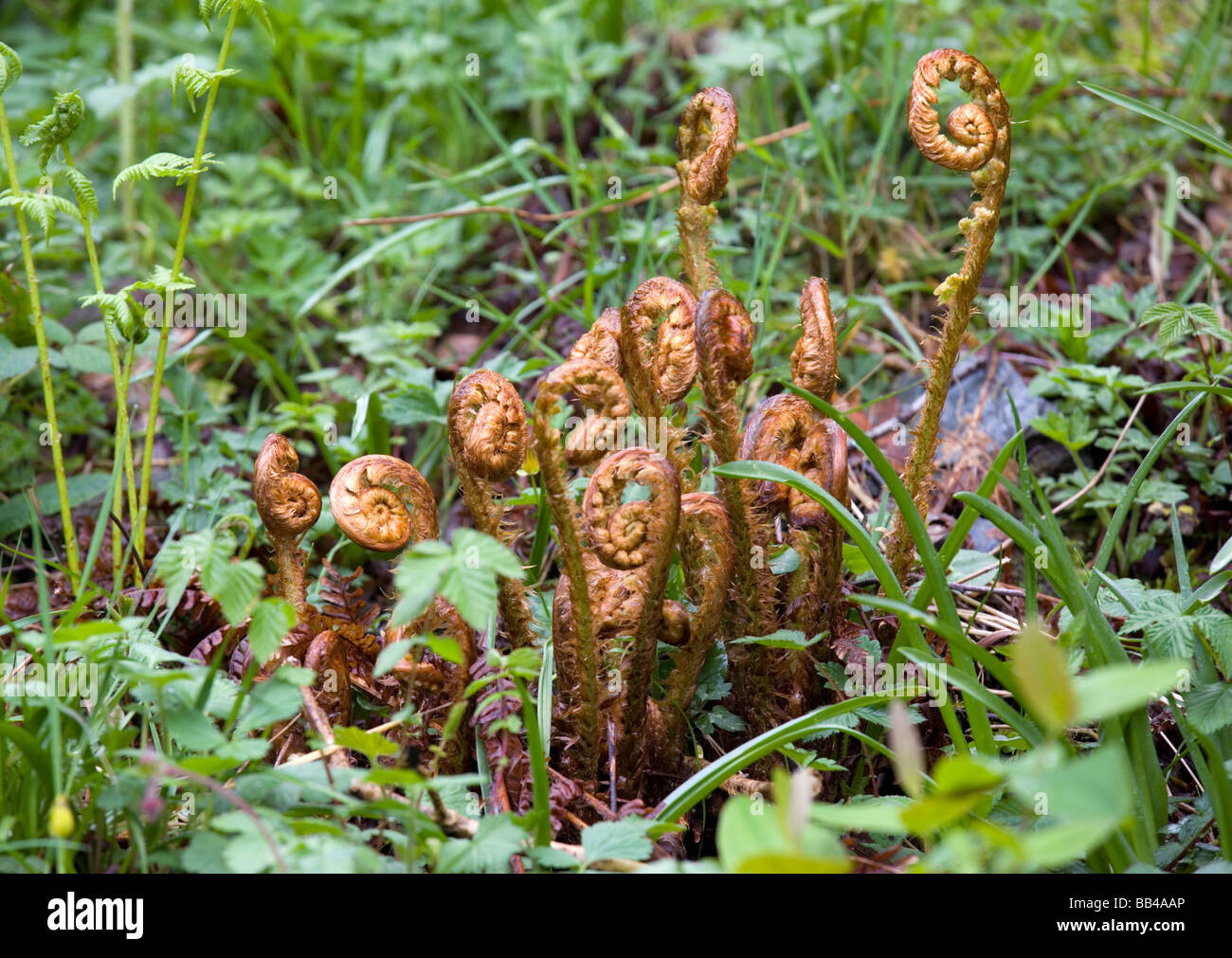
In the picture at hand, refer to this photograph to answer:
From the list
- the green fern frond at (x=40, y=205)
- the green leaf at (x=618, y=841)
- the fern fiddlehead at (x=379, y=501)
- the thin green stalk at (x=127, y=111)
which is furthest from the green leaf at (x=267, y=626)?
the thin green stalk at (x=127, y=111)

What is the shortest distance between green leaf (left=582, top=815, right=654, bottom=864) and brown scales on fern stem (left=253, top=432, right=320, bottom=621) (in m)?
0.68

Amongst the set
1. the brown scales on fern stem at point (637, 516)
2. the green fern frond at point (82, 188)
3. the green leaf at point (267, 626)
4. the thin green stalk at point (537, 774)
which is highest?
the green fern frond at point (82, 188)

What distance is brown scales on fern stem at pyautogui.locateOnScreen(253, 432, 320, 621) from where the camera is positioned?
5.77ft

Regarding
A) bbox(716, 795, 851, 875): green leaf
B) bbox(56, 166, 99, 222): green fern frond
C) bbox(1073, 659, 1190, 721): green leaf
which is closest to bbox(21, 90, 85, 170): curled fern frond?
bbox(56, 166, 99, 222): green fern frond

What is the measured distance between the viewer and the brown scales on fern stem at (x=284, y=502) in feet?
5.77

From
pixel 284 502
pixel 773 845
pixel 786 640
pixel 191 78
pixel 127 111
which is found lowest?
pixel 773 845

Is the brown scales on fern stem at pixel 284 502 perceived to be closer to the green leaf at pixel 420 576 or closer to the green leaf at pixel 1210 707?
the green leaf at pixel 420 576

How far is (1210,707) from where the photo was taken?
1.57 meters

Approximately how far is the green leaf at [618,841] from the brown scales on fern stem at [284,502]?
2.22 feet

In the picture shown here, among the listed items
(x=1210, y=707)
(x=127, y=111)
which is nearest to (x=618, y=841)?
(x=1210, y=707)

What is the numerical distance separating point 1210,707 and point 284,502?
1526mm

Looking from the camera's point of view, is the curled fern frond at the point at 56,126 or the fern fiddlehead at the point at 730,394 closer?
the fern fiddlehead at the point at 730,394

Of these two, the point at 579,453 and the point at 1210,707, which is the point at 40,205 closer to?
the point at 579,453
